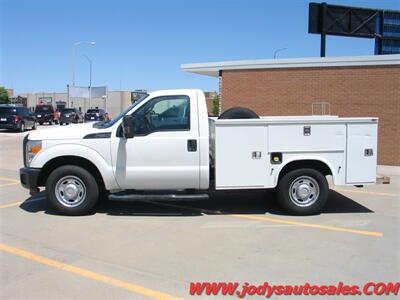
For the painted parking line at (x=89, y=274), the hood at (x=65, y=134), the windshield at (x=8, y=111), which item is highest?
the windshield at (x=8, y=111)

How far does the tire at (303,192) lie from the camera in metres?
7.30

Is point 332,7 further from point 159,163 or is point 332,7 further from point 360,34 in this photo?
point 159,163

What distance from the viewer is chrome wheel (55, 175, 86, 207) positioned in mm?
7277

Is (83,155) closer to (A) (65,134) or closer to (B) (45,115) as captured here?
(A) (65,134)

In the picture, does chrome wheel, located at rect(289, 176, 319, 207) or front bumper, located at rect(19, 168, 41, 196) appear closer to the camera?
front bumper, located at rect(19, 168, 41, 196)

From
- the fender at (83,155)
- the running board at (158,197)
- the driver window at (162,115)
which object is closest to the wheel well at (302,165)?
the running board at (158,197)

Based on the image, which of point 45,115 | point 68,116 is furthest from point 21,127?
point 45,115

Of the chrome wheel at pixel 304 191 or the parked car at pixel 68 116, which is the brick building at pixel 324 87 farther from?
the parked car at pixel 68 116

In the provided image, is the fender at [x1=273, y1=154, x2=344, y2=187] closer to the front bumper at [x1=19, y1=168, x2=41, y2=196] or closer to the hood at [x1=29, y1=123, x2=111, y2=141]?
the hood at [x1=29, y1=123, x2=111, y2=141]

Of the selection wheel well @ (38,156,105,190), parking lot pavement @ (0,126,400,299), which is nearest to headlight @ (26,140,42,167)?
wheel well @ (38,156,105,190)

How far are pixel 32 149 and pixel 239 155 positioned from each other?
3.43 m

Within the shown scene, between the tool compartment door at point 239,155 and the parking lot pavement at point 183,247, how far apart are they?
0.66 m

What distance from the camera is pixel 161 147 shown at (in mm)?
7062

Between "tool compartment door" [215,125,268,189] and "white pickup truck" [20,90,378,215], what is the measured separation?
0.02 meters
